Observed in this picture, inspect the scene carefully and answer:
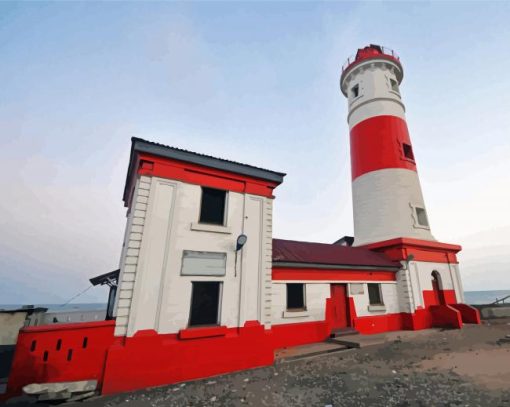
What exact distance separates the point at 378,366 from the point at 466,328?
923 cm

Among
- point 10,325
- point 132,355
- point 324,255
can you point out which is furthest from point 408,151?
point 10,325

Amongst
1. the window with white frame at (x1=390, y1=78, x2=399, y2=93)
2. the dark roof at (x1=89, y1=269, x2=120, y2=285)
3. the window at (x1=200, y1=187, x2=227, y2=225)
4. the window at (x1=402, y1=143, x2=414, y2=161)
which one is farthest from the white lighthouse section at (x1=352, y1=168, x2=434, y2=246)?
the dark roof at (x1=89, y1=269, x2=120, y2=285)

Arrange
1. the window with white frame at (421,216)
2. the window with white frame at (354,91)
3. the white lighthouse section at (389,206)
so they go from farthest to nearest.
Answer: the window with white frame at (354,91) → the window with white frame at (421,216) → the white lighthouse section at (389,206)

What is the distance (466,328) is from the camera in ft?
42.2

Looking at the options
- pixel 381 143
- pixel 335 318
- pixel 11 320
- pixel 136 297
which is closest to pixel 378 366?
pixel 335 318

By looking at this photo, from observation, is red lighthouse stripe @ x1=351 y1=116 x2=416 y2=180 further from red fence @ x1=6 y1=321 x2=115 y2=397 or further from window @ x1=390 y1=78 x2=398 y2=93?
red fence @ x1=6 y1=321 x2=115 y2=397

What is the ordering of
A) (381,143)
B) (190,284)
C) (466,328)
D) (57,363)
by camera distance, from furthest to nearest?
1. (381,143)
2. (466,328)
3. (190,284)
4. (57,363)

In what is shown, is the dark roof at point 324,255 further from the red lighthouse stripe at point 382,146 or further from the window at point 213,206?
the red lighthouse stripe at point 382,146

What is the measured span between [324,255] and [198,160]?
8.27 m

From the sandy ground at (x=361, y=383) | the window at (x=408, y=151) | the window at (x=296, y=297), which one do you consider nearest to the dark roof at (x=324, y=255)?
the window at (x=296, y=297)

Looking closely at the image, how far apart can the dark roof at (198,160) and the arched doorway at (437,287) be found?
12681mm

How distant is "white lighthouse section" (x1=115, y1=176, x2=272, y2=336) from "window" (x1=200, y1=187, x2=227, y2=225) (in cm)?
25

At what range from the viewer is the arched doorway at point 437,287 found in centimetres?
1502

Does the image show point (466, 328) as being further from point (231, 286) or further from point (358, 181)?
point (231, 286)
